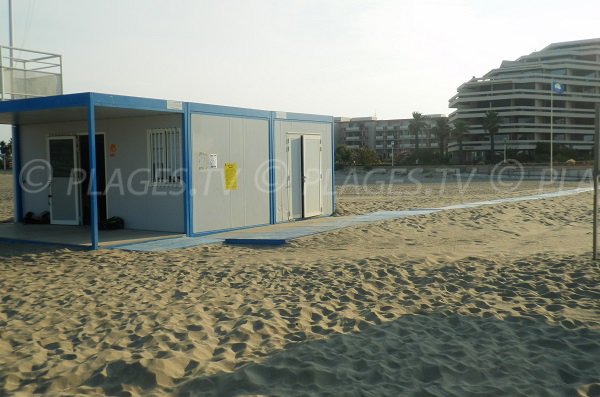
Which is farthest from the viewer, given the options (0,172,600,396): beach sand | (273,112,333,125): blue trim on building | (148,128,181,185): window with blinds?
(273,112,333,125): blue trim on building

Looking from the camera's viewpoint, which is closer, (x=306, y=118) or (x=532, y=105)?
(x=306, y=118)

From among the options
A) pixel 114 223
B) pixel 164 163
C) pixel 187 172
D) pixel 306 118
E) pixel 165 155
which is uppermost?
pixel 306 118

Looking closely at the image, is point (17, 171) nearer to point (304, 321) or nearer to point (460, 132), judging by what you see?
point (304, 321)

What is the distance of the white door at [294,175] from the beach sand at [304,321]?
181 inches

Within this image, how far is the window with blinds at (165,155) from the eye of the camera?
12617 mm

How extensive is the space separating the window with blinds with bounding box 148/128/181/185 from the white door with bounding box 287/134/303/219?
3.58 meters

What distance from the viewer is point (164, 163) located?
12812 mm

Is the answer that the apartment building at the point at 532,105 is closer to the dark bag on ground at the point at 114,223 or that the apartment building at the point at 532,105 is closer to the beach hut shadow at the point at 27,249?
the dark bag on ground at the point at 114,223

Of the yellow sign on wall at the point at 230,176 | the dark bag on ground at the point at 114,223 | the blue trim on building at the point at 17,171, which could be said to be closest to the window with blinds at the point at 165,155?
the yellow sign on wall at the point at 230,176

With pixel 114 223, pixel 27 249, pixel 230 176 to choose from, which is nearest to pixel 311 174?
pixel 230 176

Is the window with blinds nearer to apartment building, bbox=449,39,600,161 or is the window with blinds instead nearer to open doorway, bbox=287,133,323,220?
open doorway, bbox=287,133,323,220

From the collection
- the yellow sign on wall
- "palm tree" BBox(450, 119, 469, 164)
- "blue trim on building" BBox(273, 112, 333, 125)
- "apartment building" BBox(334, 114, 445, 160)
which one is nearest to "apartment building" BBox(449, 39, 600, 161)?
"palm tree" BBox(450, 119, 469, 164)

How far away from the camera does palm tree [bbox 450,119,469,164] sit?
8337 cm

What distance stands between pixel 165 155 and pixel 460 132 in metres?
75.7
